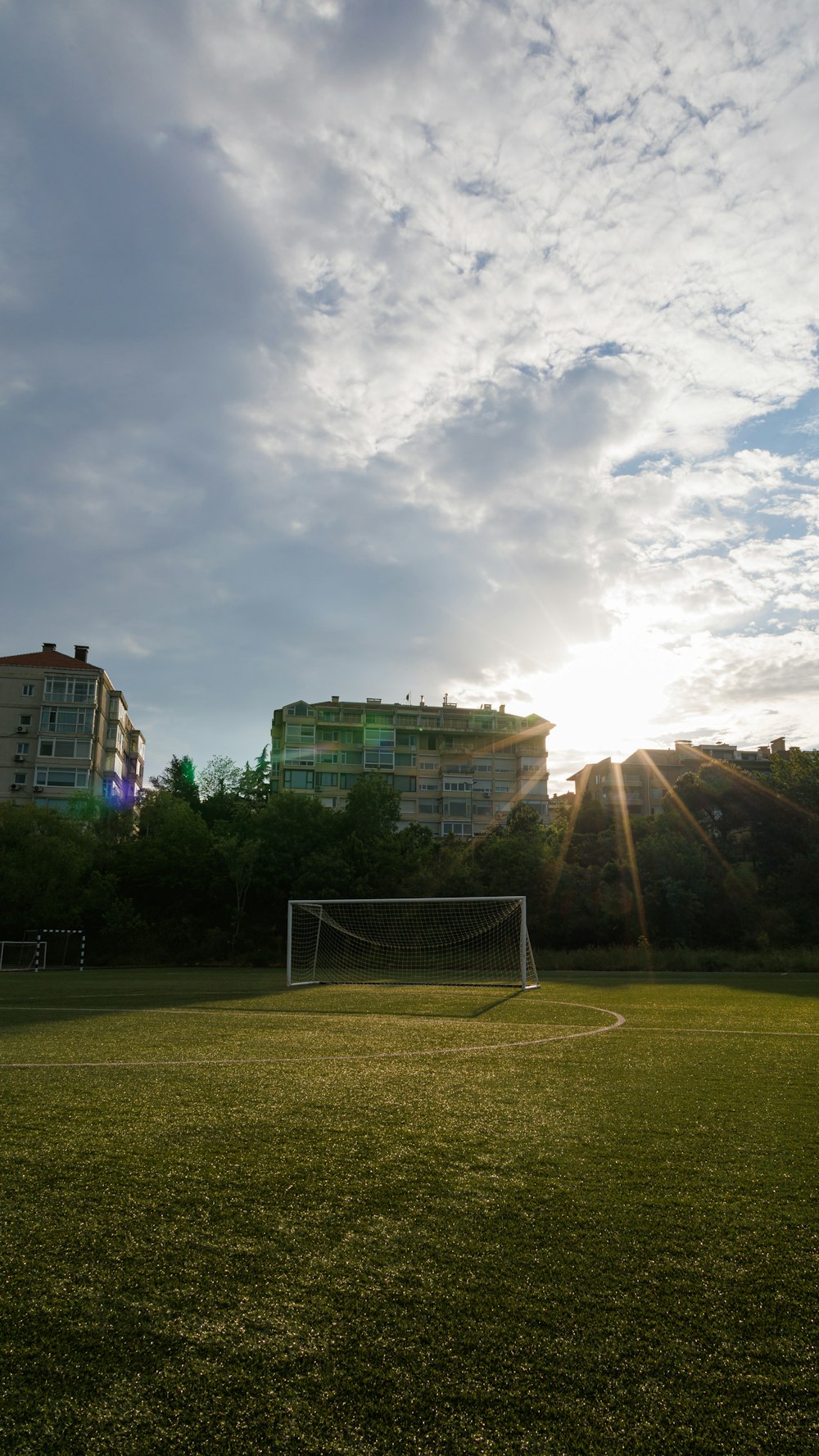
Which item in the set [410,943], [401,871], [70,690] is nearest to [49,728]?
[70,690]

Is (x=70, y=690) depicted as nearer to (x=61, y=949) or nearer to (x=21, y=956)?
(x=61, y=949)

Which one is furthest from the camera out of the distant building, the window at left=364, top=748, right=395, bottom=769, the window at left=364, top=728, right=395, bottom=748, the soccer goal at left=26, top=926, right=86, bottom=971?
the distant building

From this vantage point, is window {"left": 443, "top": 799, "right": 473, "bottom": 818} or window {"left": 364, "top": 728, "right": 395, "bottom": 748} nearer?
window {"left": 364, "top": 728, "right": 395, "bottom": 748}

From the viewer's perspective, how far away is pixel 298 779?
66.8 metres

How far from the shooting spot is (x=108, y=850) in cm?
4166

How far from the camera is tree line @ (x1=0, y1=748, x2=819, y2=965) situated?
3544 cm

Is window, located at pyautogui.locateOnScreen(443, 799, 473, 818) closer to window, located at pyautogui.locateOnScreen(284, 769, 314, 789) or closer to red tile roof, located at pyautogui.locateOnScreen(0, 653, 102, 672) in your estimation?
window, located at pyautogui.locateOnScreen(284, 769, 314, 789)

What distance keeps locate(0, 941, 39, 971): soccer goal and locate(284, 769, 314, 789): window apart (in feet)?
111

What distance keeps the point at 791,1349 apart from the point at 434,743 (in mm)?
68389

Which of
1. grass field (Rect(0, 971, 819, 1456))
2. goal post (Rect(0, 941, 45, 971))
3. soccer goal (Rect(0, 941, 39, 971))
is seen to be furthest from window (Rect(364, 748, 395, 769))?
grass field (Rect(0, 971, 819, 1456))

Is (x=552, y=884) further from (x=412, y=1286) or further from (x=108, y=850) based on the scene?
(x=412, y=1286)

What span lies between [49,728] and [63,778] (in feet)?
11.6

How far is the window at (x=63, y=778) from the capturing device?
5697 centimetres

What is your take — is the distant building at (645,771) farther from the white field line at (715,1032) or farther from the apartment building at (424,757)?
the white field line at (715,1032)
